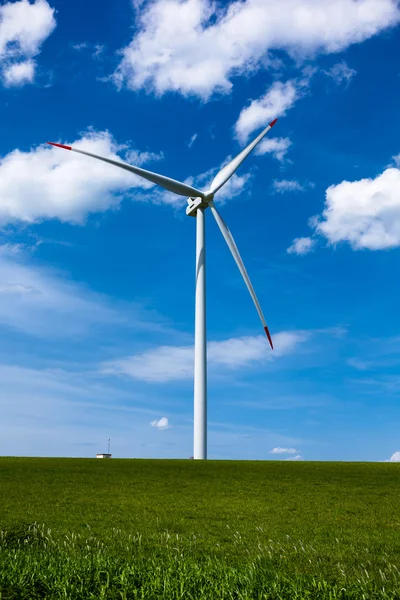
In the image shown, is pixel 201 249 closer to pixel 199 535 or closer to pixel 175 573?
pixel 199 535

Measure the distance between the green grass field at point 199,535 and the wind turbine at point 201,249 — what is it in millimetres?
15788

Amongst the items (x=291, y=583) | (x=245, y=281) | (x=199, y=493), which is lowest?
(x=291, y=583)

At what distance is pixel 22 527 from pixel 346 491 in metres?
18.1

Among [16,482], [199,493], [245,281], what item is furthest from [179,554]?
[245,281]

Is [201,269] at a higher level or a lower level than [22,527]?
higher

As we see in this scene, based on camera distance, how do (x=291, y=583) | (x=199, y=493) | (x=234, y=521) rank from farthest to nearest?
(x=199, y=493)
(x=234, y=521)
(x=291, y=583)

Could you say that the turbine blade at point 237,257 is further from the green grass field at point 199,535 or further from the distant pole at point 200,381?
the green grass field at point 199,535

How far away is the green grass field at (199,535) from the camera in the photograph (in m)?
10.7

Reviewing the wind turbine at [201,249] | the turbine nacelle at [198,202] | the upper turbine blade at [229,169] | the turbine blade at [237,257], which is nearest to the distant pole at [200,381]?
the wind turbine at [201,249]

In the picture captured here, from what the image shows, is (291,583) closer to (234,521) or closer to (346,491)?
(234,521)

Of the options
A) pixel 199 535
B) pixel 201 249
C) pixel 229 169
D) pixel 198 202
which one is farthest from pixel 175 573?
pixel 229 169

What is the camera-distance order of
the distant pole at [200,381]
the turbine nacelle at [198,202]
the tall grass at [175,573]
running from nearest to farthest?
1. the tall grass at [175,573]
2. the distant pole at [200,381]
3. the turbine nacelle at [198,202]

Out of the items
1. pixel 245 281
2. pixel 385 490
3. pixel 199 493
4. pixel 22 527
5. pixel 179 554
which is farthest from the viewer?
pixel 245 281

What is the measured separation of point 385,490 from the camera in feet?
103
